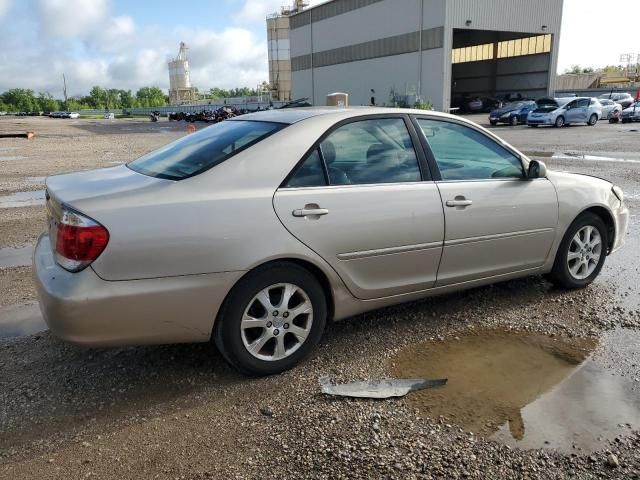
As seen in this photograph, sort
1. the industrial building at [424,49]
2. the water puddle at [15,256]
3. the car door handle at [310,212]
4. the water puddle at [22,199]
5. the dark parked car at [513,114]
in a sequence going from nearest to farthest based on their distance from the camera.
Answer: the car door handle at [310,212]
the water puddle at [15,256]
the water puddle at [22,199]
the dark parked car at [513,114]
the industrial building at [424,49]

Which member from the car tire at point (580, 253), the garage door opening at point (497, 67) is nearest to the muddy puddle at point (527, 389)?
the car tire at point (580, 253)

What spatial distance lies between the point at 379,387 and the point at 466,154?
6.36 feet

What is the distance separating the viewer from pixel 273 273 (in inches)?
127

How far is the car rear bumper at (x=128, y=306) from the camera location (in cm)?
285

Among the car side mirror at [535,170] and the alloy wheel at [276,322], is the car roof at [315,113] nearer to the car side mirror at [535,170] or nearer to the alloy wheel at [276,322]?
the car side mirror at [535,170]

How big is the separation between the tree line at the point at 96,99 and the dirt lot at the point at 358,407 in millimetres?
154537

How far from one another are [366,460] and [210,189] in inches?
65.5

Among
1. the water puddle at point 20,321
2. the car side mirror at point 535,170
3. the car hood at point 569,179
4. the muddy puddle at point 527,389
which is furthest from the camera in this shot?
the car hood at point 569,179

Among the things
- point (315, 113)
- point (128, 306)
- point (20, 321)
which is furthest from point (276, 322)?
point (20, 321)

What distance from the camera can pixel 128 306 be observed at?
291cm


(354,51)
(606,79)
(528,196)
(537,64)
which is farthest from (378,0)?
(528,196)

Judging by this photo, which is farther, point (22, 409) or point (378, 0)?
point (378, 0)

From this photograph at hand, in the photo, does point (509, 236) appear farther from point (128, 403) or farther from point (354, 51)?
point (354, 51)

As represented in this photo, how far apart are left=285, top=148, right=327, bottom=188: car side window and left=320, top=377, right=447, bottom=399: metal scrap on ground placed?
1.20m
